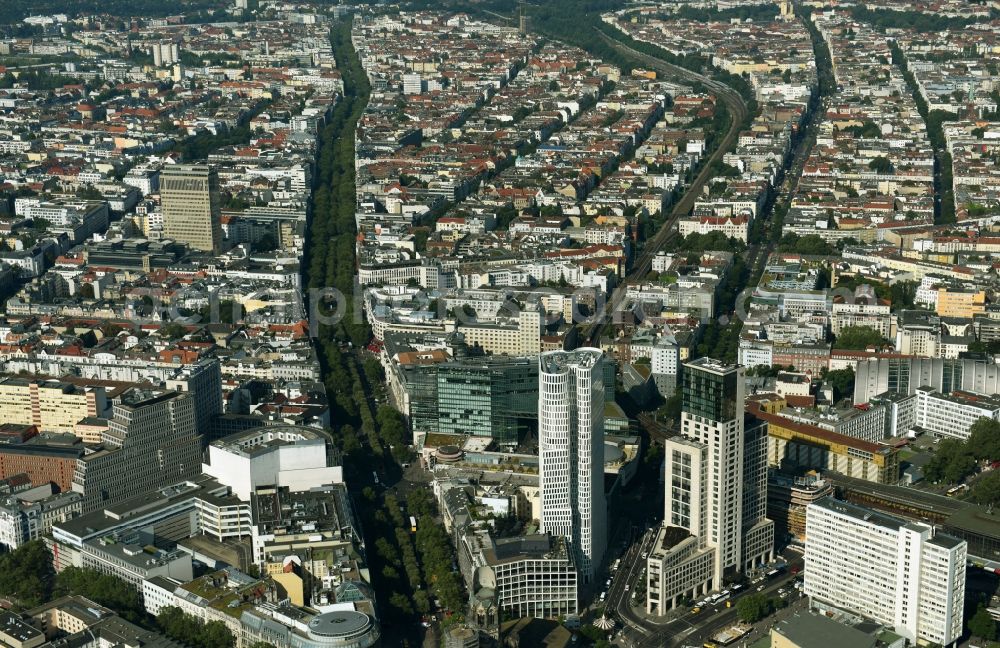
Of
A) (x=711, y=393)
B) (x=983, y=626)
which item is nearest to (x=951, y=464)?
(x=983, y=626)

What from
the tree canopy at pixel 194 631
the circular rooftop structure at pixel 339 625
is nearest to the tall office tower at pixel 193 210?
the tree canopy at pixel 194 631

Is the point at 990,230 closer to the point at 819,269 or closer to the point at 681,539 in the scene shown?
the point at 819,269

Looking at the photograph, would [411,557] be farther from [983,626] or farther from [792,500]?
[983,626]

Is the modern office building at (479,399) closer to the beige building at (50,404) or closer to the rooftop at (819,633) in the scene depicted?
the beige building at (50,404)

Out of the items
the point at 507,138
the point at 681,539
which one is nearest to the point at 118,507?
the point at 681,539

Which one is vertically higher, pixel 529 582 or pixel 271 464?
pixel 271 464

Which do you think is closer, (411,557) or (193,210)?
(411,557)

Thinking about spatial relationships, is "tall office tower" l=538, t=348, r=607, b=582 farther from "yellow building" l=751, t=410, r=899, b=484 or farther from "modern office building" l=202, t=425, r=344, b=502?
"yellow building" l=751, t=410, r=899, b=484

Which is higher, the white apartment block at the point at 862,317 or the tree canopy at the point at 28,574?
the white apartment block at the point at 862,317
